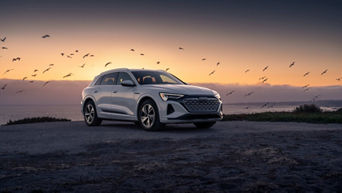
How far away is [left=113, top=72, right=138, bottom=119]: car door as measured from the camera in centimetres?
1177

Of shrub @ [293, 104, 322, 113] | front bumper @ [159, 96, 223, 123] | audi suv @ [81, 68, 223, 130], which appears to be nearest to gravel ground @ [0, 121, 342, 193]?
front bumper @ [159, 96, 223, 123]

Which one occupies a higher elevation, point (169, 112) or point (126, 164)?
point (169, 112)

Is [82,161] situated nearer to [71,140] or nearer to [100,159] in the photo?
[100,159]

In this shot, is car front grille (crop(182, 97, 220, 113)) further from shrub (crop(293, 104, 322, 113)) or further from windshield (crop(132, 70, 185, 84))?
shrub (crop(293, 104, 322, 113))

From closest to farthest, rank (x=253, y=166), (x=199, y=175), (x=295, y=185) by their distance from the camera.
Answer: (x=295, y=185), (x=199, y=175), (x=253, y=166)

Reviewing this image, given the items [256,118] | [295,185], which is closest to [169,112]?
[295,185]

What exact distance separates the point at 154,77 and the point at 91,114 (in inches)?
107

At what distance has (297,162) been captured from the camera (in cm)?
604

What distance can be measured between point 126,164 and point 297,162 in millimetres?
2489

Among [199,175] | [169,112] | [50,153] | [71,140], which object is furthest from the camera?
[169,112]

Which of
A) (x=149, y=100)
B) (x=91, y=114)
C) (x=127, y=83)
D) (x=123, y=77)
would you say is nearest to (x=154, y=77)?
(x=123, y=77)

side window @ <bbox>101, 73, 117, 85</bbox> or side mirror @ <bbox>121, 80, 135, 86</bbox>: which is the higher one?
side window @ <bbox>101, 73, 117, 85</bbox>

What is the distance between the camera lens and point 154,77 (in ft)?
41.0

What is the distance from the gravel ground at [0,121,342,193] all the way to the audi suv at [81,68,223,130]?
1623mm
